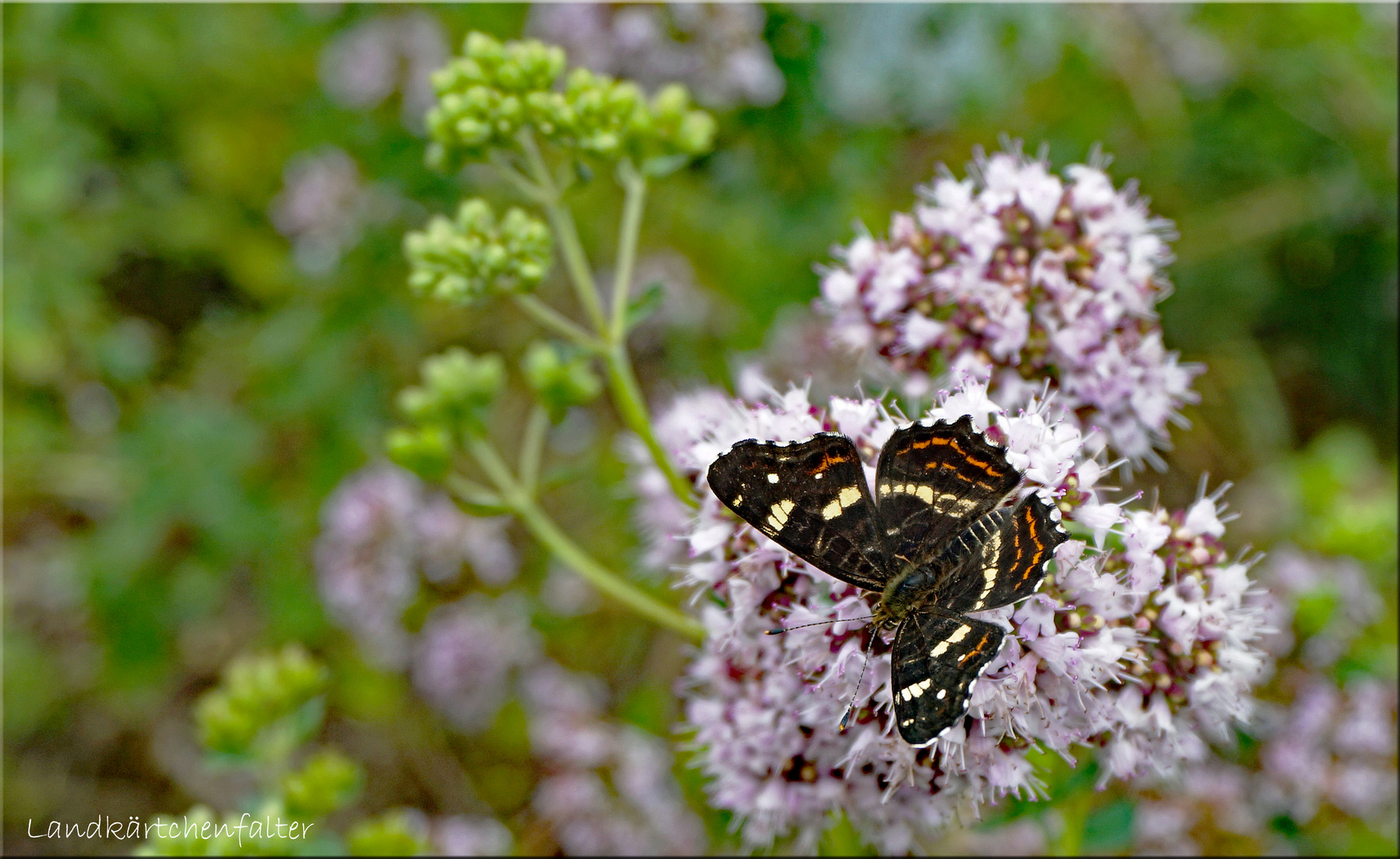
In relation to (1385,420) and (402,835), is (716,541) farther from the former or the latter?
(1385,420)

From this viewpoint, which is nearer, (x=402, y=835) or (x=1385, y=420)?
(x=402, y=835)

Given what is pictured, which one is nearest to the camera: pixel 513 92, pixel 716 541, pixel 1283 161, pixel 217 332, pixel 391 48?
pixel 716 541

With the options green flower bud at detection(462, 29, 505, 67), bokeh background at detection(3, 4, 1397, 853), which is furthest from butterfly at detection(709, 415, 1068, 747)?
bokeh background at detection(3, 4, 1397, 853)

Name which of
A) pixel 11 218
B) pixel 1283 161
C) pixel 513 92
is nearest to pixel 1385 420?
pixel 1283 161

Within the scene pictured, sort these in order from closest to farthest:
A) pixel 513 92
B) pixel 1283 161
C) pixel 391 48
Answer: pixel 513 92 < pixel 391 48 < pixel 1283 161

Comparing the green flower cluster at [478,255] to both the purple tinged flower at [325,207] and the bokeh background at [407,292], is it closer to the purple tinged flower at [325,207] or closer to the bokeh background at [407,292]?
the bokeh background at [407,292]

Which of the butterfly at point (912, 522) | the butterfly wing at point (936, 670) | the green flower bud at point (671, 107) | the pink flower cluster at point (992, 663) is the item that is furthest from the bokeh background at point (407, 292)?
the butterfly wing at point (936, 670)

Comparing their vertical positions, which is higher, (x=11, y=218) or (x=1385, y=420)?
(x=1385, y=420)
